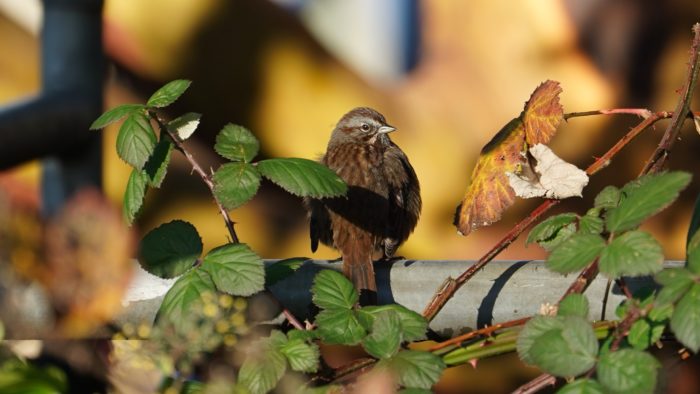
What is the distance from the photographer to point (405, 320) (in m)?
1.15

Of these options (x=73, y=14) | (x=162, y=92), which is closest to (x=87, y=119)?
(x=73, y=14)

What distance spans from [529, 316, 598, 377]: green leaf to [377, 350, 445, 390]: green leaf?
11 cm

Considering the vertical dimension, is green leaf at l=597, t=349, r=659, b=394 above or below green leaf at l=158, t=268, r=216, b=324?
above

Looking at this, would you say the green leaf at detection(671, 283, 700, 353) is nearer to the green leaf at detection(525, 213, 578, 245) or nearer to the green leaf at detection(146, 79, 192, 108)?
the green leaf at detection(525, 213, 578, 245)

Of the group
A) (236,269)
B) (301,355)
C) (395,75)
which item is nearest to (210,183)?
(236,269)

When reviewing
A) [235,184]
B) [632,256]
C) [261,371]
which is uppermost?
[632,256]

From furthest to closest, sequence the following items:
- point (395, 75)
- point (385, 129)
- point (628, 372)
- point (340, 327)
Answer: point (395, 75) → point (385, 129) → point (340, 327) → point (628, 372)

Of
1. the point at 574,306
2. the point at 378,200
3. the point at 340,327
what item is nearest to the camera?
the point at 574,306

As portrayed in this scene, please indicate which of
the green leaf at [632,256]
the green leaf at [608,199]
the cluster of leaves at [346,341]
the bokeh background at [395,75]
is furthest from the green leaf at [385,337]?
the bokeh background at [395,75]

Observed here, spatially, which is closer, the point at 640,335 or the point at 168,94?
the point at 640,335

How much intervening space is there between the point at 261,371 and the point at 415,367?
155mm

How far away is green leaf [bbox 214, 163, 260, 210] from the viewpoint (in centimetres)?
120

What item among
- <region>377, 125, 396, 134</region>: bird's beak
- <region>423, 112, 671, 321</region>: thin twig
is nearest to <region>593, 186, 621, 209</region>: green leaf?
<region>423, 112, 671, 321</region>: thin twig

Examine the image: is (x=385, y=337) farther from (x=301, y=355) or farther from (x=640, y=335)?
(x=640, y=335)
